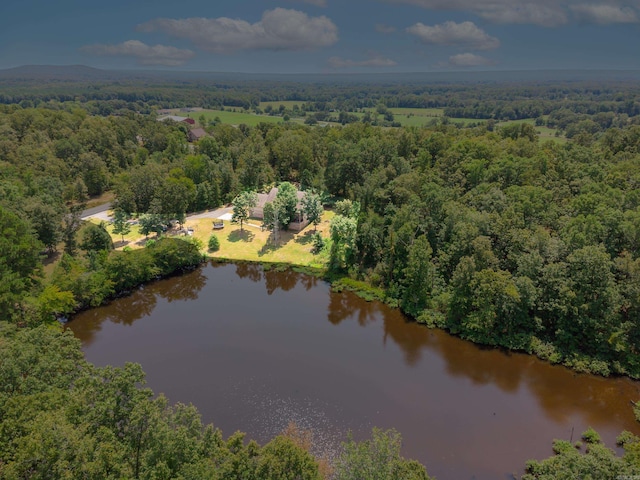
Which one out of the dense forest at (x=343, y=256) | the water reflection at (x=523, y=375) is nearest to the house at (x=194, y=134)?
the dense forest at (x=343, y=256)

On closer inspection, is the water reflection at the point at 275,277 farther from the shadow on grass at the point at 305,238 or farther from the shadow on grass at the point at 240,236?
the shadow on grass at the point at 305,238

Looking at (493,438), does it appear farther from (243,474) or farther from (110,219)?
(110,219)

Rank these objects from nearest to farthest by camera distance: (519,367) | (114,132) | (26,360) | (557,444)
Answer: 1. (26,360)
2. (557,444)
3. (519,367)
4. (114,132)

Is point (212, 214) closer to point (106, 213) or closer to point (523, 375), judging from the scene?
point (106, 213)

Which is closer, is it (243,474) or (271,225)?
(243,474)

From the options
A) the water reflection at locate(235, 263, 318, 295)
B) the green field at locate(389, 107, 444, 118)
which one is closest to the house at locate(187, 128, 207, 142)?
the water reflection at locate(235, 263, 318, 295)

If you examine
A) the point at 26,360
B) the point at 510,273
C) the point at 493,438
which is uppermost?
the point at 26,360

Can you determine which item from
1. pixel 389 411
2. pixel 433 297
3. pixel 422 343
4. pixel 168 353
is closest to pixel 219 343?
pixel 168 353
